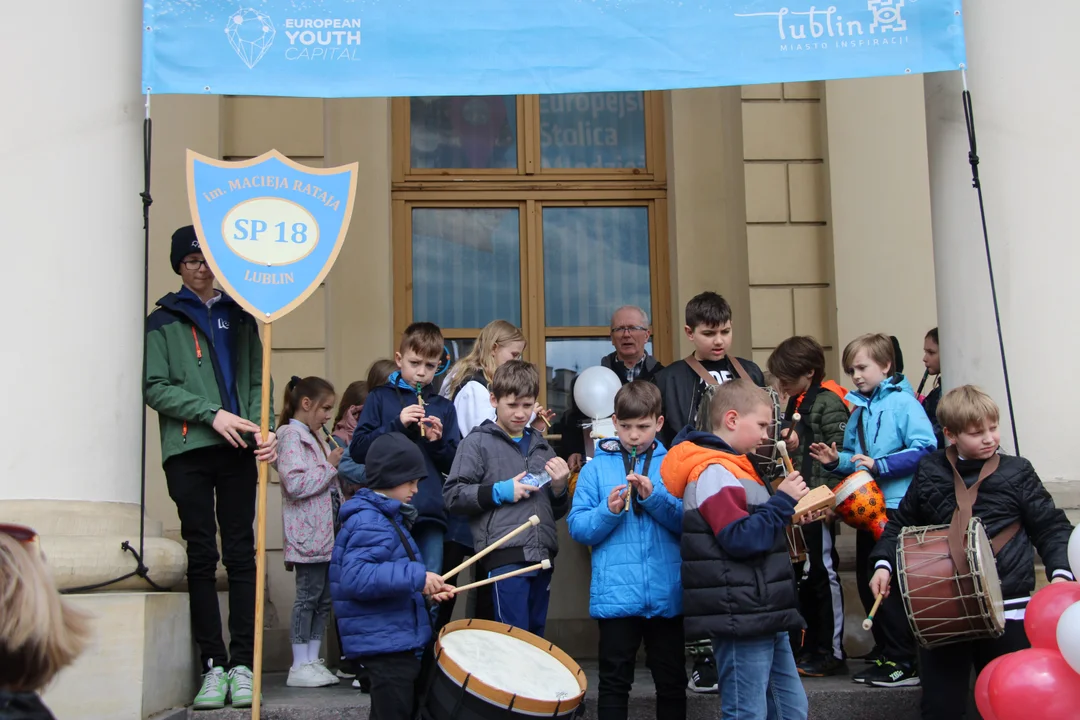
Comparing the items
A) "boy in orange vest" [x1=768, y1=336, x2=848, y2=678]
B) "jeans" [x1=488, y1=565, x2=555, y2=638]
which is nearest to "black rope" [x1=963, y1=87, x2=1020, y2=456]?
"boy in orange vest" [x1=768, y1=336, x2=848, y2=678]

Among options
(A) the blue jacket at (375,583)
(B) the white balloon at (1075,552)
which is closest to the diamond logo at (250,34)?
(A) the blue jacket at (375,583)

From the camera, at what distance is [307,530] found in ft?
19.6

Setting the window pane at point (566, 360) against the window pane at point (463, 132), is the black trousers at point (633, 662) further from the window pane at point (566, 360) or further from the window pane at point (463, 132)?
the window pane at point (463, 132)

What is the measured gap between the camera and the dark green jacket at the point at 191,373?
521 cm

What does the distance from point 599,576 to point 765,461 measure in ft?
3.29

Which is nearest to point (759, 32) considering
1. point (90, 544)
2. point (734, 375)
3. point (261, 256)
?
point (734, 375)

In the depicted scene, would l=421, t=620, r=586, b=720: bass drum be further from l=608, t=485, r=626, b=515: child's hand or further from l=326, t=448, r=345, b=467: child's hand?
l=326, t=448, r=345, b=467: child's hand

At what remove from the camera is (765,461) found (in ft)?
18.0

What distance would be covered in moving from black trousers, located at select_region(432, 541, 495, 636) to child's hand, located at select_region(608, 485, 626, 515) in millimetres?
991

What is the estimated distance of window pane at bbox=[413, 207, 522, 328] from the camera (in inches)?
335

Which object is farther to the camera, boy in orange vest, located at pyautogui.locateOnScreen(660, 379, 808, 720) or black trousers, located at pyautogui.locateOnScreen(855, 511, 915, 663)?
black trousers, located at pyautogui.locateOnScreen(855, 511, 915, 663)

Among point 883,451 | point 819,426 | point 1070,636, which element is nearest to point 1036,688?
point 1070,636

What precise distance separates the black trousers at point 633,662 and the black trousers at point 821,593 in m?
1.08

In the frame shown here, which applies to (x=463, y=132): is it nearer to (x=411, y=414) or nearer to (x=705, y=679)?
(x=411, y=414)
